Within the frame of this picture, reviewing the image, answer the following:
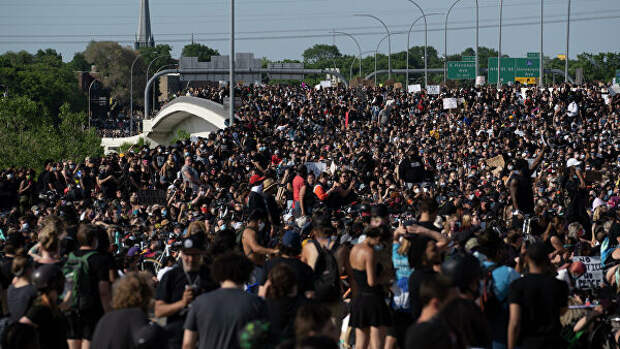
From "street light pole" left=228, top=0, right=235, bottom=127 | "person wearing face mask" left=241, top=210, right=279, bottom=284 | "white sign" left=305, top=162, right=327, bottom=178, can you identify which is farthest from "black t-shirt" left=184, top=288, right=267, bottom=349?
"street light pole" left=228, top=0, right=235, bottom=127

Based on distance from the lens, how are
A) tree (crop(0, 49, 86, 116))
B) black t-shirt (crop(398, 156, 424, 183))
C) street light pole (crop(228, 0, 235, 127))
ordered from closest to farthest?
black t-shirt (crop(398, 156, 424, 183)) → street light pole (crop(228, 0, 235, 127)) → tree (crop(0, 49, 86, 116))

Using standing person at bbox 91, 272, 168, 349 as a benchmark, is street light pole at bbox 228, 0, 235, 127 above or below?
above

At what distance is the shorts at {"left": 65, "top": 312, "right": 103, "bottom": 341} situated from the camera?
764cm

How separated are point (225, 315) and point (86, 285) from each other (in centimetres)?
213

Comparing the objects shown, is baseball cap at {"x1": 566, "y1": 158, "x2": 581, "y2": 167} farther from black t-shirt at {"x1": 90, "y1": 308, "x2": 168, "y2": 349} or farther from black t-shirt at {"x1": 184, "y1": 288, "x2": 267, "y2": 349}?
black t-shirt at {"x1": 90, "y1": 308, "x2": 168, "y2": 349}

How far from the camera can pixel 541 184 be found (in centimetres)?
2138

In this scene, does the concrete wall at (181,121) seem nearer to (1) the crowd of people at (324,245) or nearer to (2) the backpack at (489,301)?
(1) the crowd of people at (324,245)

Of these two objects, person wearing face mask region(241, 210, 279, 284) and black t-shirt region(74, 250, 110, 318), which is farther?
person wearing face mask region(241, 210, 279, 284)

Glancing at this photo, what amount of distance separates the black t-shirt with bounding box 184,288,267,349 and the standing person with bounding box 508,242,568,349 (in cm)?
194

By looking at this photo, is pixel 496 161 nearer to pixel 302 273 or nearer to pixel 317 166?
pixel 317 166

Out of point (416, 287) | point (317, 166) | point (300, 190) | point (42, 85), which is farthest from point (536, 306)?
point (42, 85)

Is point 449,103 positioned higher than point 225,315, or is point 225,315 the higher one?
point 449,103

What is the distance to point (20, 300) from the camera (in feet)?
22.5

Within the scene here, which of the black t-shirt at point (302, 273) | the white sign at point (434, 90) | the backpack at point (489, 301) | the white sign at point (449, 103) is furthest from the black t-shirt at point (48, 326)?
the white sign at point (434, 90)
